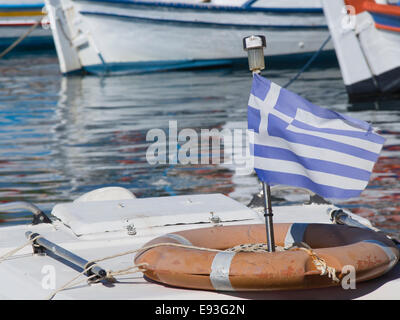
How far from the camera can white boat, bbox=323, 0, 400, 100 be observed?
46.1 ft

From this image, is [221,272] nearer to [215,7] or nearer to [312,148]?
[312,148]

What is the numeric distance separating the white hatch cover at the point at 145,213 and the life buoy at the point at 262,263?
2.79ft

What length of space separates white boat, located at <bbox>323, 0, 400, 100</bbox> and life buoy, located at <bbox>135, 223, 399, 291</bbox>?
1070cm

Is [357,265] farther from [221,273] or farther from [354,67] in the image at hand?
[354,67]

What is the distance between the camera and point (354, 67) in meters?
14.4

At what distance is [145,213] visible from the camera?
4832 millimetres

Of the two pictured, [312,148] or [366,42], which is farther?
[366,42]

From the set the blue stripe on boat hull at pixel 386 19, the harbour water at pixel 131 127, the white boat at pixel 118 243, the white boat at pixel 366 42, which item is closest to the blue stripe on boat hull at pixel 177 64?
the harbour water at pixel 131 127

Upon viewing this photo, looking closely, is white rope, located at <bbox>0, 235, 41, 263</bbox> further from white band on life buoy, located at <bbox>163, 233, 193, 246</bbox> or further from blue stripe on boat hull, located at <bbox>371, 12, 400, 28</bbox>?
blue stripe on boat hull, located at <bbox>371, 12, 400, 28</bbox>

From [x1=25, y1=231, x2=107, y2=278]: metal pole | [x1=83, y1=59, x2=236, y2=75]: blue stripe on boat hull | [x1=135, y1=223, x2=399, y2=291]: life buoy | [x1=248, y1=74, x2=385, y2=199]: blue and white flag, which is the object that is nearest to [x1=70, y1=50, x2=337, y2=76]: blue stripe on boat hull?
[x1=83, y1=59, x2=236, y2=75]: blue stripe on boat hull

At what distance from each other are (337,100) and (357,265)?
11.6m

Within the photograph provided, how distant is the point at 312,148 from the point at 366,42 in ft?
36.8

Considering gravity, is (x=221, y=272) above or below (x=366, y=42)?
below

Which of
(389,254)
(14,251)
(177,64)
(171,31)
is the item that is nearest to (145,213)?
(14,251)
